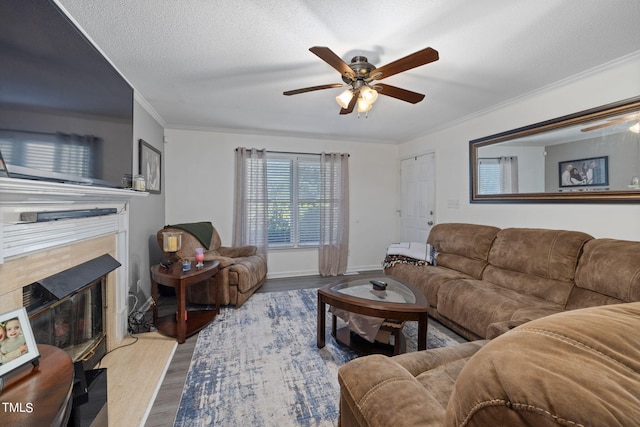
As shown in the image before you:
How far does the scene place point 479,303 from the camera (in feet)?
7.56

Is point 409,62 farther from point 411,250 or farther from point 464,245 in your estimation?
point 411,250

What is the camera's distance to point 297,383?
1870 millimetres

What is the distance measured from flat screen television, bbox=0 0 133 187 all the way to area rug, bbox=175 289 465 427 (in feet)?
5.06

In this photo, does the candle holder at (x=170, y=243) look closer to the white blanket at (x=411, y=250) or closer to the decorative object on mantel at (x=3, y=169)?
the decorative object on mantel at (x=3, y=169)

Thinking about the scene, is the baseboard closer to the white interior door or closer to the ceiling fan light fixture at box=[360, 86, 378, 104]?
the ceiling fan light fixture at box=[360, 86, 378, 104]

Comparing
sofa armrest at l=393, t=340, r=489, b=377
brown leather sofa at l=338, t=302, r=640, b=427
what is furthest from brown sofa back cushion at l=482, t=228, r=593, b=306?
brown leather sofa at l=338, t=302, r=640, b=427

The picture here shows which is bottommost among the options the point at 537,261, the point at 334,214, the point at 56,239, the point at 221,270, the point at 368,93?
the point at 221,270

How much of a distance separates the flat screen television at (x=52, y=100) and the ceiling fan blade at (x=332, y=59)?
1326 mm

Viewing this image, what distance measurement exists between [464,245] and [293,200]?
2.69 m

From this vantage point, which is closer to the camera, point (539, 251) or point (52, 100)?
point (52, 100)

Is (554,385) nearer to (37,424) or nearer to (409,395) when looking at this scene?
(409,395)

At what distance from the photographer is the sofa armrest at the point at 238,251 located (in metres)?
3.95

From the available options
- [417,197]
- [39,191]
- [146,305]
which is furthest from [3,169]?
[417,197]

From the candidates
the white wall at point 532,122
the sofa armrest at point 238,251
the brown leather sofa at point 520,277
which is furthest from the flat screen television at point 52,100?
the white wall at point 532,122
